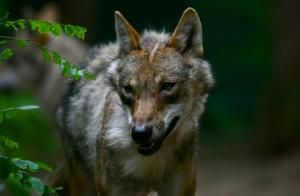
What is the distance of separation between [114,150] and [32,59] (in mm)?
7837

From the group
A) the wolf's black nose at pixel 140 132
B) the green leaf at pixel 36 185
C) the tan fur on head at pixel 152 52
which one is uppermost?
the tan fur on head at pixel 152 52

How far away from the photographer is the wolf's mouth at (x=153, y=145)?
5.90m

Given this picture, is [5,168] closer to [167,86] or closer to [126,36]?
[167,86]

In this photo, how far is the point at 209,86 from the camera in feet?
21.2

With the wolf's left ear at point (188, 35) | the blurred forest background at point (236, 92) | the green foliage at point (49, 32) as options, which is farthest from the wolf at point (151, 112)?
the blurred forest background at point (236, 92)

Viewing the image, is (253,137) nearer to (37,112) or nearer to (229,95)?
(229,95)

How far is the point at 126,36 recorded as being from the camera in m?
6.40

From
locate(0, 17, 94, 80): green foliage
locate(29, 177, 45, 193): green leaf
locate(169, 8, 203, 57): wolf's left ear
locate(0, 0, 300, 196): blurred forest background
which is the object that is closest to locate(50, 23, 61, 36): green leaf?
→ locate(0, 17, 94, 80): green foliage

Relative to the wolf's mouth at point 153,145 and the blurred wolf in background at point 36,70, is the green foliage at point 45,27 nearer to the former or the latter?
the wolf's mouth at point 153,145

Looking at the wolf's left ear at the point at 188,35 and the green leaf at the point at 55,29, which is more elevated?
the green leaf at the point at 55,29

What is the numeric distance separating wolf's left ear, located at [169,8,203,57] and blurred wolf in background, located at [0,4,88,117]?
6.61 m

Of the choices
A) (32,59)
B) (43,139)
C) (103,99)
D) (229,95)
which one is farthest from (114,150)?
(229,95)

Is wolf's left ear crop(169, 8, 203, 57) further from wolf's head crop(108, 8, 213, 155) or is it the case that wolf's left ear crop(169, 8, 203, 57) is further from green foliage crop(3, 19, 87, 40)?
green foliage crop(3, 19, 87, 40)

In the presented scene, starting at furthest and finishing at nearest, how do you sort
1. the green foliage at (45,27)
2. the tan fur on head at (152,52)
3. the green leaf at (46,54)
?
1. the tan fur on head at (152,52)
2. the green leaf at (46,54)
3. the green foliage at (45,27)
